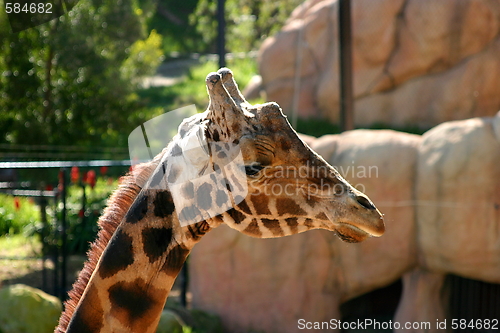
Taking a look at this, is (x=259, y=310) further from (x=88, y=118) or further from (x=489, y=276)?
(x=88, y=118)

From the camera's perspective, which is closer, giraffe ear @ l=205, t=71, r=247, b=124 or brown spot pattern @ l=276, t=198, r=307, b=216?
giraffe ear @ l=205, t=71, r=247, b=124

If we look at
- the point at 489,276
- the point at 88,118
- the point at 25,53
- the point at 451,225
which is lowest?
the point at 489,276

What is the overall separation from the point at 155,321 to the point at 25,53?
25.0 feet

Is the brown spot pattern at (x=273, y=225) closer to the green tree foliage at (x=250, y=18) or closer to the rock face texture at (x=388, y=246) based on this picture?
the rock face texture at (x=388, y=246)

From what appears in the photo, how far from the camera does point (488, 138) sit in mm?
4613

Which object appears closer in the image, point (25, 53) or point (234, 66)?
point (25, 53)

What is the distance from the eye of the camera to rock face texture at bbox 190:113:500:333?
4641 millimetres

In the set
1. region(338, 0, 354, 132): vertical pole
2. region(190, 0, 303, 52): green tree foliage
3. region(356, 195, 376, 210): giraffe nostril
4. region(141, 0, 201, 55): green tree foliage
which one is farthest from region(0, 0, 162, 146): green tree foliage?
region(141, 0, 201, 55): green tree foliage

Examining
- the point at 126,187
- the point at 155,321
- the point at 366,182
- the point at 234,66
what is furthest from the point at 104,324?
the point at 234,66

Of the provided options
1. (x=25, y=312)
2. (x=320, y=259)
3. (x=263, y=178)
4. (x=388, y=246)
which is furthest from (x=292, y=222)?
(x=25, y=312)

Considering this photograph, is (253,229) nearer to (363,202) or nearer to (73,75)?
(363,202)

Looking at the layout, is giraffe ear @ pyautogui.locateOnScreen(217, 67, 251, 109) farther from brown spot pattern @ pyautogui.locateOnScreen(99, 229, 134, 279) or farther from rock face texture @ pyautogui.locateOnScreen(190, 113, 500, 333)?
rock face texture @ pyautogui.locateOnScreen(190, 113, 500, 333)

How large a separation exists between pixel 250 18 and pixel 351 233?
1314cm

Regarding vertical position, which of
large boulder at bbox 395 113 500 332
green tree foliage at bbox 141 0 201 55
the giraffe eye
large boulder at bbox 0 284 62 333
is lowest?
large boulder at bbox 0 284 62 333
